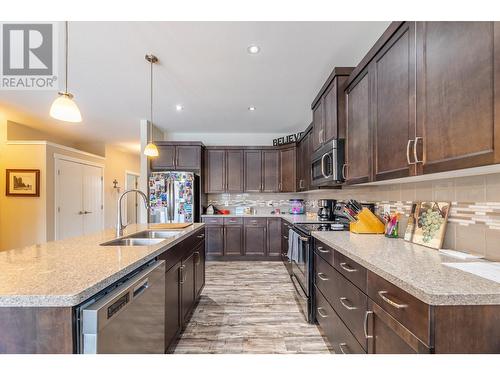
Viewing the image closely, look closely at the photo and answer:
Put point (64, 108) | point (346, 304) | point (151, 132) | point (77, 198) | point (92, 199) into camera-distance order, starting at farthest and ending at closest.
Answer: point (92, 199), point (77, 198), point (151, 132), point (64, 108), point (346, 304)

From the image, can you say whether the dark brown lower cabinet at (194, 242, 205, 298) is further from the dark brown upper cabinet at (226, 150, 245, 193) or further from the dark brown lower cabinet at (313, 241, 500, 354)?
the dark brown upper cabinet at (226, 150, 245, 193)

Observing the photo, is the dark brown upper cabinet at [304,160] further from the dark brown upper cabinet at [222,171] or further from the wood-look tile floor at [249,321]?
the wood-look tile floor at [249,321]

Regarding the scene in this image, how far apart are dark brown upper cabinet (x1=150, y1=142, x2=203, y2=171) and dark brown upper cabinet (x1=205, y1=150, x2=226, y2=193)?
1.06 ft

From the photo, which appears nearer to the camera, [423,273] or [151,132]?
[423,273]

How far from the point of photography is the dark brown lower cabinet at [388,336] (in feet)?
2.85

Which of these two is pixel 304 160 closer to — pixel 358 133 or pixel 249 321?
pixel 358 133

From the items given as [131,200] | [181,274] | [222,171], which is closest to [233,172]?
[222,171]

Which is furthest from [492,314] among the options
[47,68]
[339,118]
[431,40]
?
[47,68]

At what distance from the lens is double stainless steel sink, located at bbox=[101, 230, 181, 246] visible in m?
1.84

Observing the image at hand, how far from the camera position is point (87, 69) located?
8.54 ft

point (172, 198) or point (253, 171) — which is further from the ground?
point (253, 171)

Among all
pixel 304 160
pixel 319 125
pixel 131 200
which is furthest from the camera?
pixel 131 200

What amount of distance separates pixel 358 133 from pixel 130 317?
1986 mm

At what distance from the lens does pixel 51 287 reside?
0.82 metres
